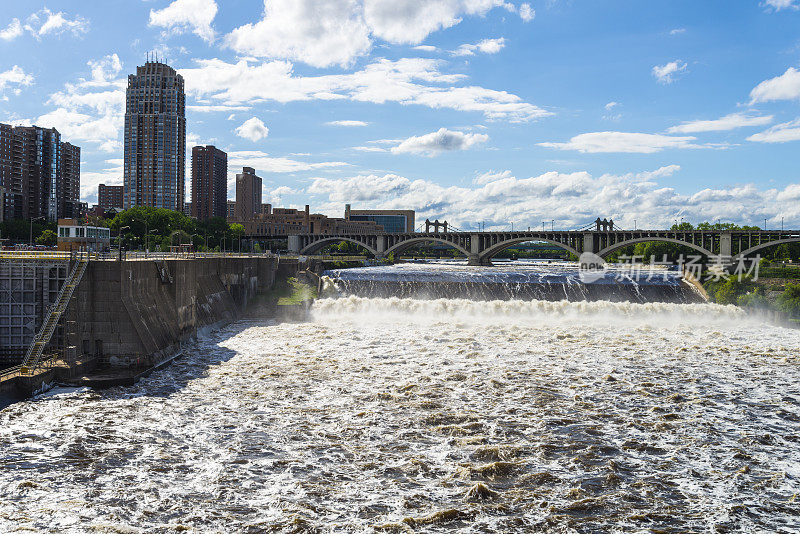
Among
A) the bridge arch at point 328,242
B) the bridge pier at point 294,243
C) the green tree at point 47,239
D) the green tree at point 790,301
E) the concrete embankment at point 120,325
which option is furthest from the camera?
the bridge pier at point 294,243

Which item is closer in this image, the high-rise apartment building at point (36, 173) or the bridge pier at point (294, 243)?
the bridge pier at point (294, 243)

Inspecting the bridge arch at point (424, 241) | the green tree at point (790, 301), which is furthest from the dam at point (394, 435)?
the bridge arch at point (424, 241)

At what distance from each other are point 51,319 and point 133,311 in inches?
126

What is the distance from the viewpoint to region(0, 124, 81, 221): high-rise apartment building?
16550cm

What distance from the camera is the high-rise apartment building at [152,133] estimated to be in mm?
193250

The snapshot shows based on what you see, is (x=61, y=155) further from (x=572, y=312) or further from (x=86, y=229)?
(x=572, y=312)

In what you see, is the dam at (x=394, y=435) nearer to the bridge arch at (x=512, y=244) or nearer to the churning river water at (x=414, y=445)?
the churning river water at (x=414, y=445)

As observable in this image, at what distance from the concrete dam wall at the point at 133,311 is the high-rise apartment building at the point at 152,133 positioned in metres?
176

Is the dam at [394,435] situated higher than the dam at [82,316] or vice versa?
the dam at [82,316]

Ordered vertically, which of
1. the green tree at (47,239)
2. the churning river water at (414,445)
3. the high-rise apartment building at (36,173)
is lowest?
the churning river water at (414,445)

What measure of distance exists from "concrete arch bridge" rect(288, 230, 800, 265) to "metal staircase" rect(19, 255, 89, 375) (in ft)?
272

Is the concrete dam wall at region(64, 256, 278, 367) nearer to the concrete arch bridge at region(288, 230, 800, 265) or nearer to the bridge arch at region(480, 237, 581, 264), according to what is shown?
the concrete arch bridge at region(288, 230, 800, 265)

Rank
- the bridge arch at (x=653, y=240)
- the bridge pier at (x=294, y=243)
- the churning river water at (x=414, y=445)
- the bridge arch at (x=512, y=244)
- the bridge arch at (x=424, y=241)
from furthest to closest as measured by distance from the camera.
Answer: the bridge pier at (x=294, y=243) < the bridge arch at (x=424, y=241) < the bridge arch at (x=512, y=244) < the bridge arch at (x=653, y=240) < the churning river water at (x=414, y=445)

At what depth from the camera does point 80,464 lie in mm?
15523
